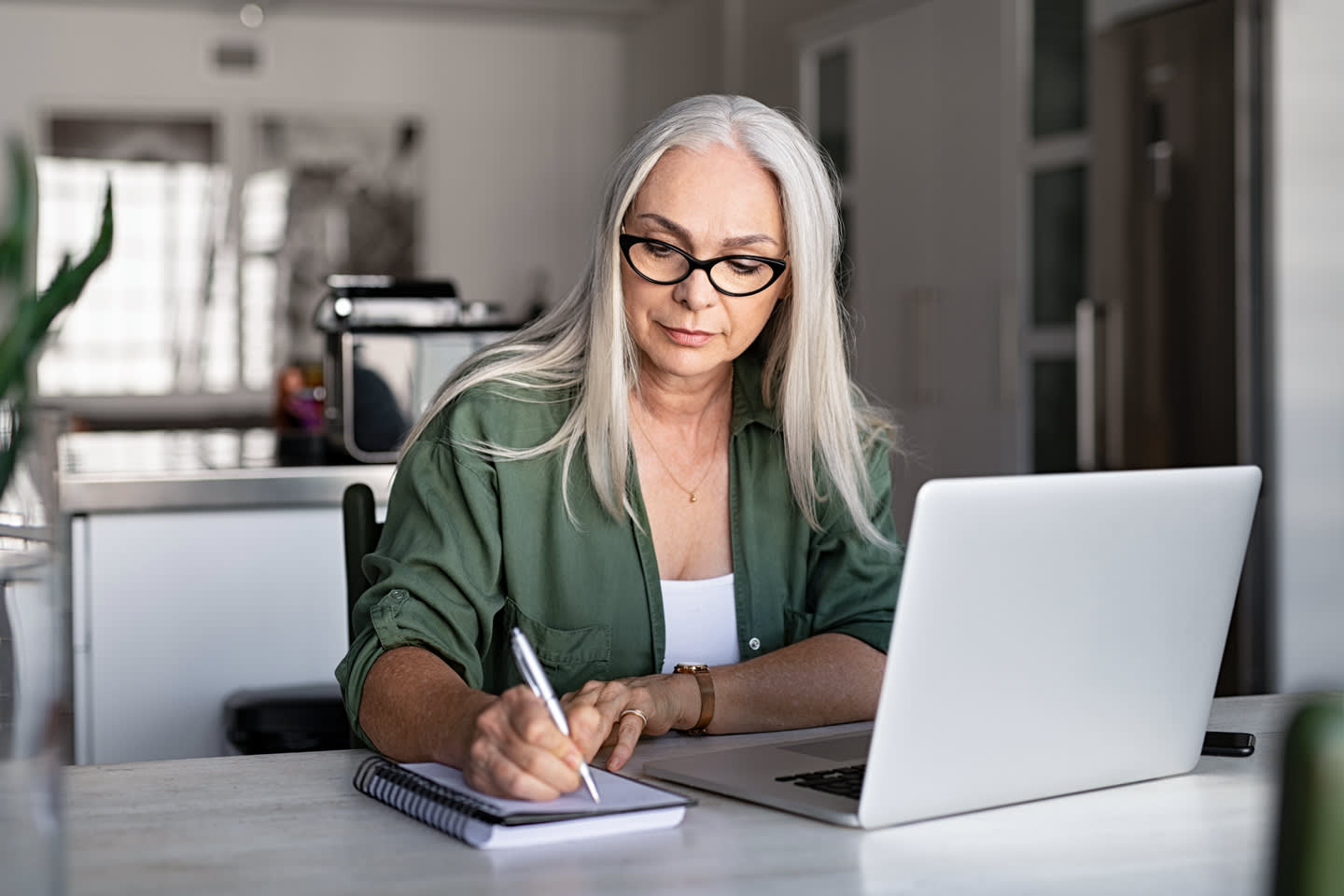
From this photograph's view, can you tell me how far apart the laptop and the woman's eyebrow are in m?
0.54

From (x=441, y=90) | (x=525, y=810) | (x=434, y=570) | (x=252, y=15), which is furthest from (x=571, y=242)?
(x=525, y=810)

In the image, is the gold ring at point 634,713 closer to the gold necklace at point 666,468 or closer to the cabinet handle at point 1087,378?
the gold necklace at point 666,468

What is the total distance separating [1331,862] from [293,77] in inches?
312

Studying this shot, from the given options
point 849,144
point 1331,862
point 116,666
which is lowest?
point 116,666

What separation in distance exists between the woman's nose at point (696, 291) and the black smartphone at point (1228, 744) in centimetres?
60

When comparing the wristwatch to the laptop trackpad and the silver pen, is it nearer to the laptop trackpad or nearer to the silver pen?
the laptop trackpad

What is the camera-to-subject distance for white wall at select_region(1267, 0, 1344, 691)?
10.7 ft

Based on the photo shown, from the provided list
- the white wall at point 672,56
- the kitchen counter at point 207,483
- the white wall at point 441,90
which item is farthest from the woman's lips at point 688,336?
the white wall at point 441,90

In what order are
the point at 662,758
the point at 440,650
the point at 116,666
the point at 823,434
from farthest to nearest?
the point at 116,666 → the point at 823,434 → the point at 440,650 → the point at 662,758

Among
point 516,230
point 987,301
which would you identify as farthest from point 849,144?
point 516,230

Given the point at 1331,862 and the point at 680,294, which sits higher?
the point at 680,294

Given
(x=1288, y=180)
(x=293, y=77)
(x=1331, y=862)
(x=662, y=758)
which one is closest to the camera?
(x=1331, y=862)

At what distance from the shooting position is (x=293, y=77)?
25.3 ft

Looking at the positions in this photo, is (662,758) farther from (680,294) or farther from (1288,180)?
(1288,180)
